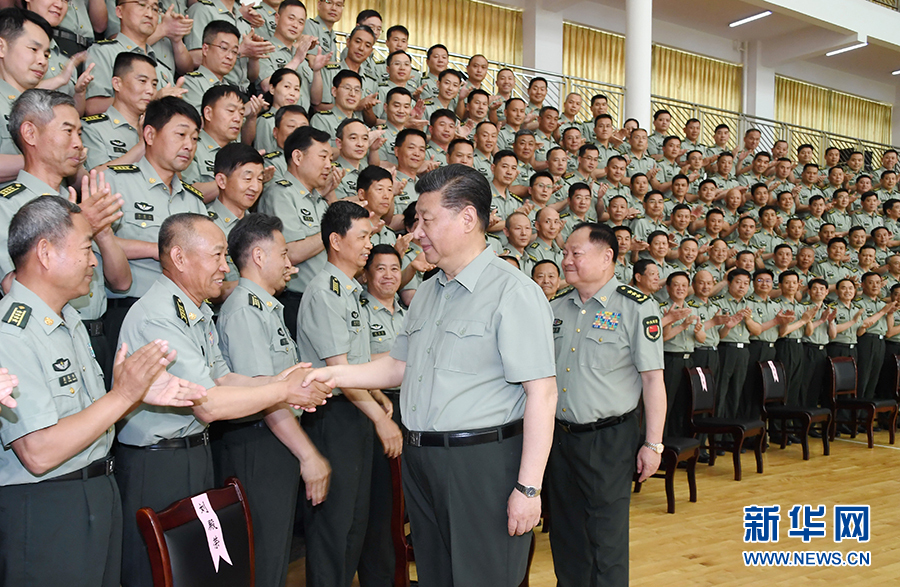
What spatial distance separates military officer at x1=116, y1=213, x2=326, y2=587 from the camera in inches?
77.2

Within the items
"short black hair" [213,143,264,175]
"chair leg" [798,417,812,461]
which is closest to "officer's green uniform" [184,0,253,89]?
"short black hair" [213,143,264,175]

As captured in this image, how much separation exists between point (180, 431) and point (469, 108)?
4.90 meters

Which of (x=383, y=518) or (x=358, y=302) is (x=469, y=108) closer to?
(x=358, y=302)

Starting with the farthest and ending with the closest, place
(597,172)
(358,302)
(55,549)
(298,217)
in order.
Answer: (597,172), (298,217), (358,302), (55,549)

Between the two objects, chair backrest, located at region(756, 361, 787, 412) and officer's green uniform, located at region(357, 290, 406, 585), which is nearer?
officer's green uniform, located at region(357, 290, 406, 585)

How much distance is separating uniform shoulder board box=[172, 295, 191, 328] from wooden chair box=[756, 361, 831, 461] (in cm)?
503

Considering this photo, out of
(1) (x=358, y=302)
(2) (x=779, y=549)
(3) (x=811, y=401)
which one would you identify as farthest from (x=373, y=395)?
(3) (x=811, y=401)

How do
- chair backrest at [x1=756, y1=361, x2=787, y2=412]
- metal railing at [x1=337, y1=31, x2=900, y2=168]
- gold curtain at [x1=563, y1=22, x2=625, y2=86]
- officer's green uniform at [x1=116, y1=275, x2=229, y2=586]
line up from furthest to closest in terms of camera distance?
1. gold curtain at [x1=563, y1=22, x2=625, y2=86]
2. metal railing at [x1=337, y1=31, x2=900, y2=168]
3. chair backrest at [x1=756, y1=361, x2=787, y2=412]
4. officer's green uniform at [x1=116, y1=275, x2=229, y2=586]

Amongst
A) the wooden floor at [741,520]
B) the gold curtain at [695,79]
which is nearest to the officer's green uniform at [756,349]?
the wooden floor at [741,520]

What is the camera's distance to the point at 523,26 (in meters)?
10.5

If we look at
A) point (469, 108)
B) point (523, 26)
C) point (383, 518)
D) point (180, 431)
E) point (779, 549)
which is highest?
point (523, 26)

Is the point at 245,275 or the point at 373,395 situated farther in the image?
the point at 373,395

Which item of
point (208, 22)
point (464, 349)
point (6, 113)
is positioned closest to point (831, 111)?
point (208, 22)

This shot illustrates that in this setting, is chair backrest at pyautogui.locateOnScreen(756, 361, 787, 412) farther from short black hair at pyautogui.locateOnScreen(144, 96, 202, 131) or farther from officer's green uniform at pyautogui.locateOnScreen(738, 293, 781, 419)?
short black hair at pyautogui.locateOnScreen(144, 96, 202, 131)
